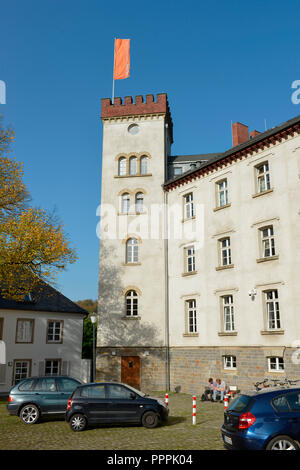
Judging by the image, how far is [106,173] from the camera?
3025cm

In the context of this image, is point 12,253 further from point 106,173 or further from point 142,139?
Answer: point 142,139

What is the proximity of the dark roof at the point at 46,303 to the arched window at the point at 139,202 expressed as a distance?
1122cm

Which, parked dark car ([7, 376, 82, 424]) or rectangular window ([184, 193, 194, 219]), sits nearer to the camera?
parked dark car ([7, 376, 82, 424])

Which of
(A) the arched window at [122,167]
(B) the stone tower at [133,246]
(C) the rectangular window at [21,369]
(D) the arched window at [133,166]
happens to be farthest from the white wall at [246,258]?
(C) the rectangular window at [21,369]

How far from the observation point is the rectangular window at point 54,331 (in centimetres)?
3434

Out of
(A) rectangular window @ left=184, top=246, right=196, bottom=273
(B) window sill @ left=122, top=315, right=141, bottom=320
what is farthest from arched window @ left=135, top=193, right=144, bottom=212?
(B) window sill @ left=122, top=315, right=141, bottom=320

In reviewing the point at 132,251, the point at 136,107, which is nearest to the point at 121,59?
the point at 136,107

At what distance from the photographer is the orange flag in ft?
106

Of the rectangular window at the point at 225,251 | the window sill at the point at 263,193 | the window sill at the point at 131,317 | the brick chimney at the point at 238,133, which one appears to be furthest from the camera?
the brick chimney at the point at 238,133

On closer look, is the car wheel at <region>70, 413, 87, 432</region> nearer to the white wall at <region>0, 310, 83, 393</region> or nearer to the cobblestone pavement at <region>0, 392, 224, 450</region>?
the cobblestone pavement at <region>0, 392, 224, 450</region>

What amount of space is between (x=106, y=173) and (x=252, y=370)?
17395mm

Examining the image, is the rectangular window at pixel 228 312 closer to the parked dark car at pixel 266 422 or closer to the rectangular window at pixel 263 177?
the rectangular window at pixel 263 177

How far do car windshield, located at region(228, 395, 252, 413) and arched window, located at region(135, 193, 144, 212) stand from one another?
803 inches
